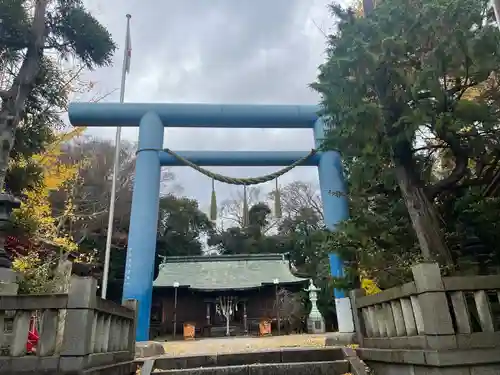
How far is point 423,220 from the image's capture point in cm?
451

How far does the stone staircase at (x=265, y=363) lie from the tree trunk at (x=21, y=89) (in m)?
3.61

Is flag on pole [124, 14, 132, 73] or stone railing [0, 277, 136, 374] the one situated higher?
flag on pole [124, 14, 132, 73]

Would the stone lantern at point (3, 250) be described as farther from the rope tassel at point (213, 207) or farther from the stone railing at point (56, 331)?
the rope tassel at point (213, 207)

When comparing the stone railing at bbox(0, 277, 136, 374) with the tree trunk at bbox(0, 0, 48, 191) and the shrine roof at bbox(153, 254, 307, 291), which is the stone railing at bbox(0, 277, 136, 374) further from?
the shrine roof at bbox(153, 254, 307, 291)

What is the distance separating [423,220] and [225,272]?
15457 mm

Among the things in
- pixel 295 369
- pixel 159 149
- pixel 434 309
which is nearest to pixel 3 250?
pixel 295 369

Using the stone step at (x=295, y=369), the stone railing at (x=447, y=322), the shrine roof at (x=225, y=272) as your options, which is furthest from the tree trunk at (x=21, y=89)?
the shrine roof at (x=225, y=272)

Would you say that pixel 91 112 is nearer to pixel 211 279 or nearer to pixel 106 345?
pixel 106 345

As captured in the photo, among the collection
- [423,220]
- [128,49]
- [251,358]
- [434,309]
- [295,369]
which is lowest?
[295,369]

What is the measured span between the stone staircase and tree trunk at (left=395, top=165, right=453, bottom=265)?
168 centimetres

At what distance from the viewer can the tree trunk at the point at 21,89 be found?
565 cm

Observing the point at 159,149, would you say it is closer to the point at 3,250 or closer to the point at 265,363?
the point at 3,250

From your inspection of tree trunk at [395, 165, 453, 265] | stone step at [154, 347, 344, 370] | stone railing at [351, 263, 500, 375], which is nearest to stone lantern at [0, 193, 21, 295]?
stone step at [154, 347, 344, 370]

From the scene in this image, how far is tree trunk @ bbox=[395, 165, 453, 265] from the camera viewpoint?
4359 millimetres
